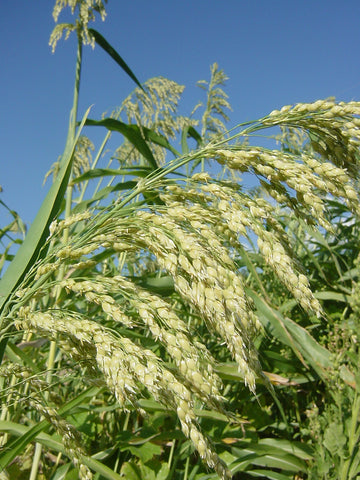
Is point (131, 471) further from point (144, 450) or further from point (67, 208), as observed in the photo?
point (67, 208)

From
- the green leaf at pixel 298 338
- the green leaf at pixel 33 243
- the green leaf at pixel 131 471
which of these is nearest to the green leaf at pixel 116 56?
the green leaf at pixel 33 243

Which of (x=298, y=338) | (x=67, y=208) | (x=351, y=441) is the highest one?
(x=67, y=208)

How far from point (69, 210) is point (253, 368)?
1484mm

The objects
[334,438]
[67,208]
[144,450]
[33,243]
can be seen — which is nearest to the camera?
[33,243]

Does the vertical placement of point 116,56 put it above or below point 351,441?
above

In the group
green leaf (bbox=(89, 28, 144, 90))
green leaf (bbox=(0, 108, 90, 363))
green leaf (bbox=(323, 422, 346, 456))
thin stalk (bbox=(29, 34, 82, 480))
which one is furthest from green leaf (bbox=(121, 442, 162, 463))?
green leaf (bbox=(89, 28, 144, 90))

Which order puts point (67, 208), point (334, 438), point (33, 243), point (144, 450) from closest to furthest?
point (33, 243), point (334, 438), point (144, 450), point (67, 208)

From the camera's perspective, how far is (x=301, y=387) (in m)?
2.87

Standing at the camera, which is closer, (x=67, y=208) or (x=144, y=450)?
(x=144, y=450)

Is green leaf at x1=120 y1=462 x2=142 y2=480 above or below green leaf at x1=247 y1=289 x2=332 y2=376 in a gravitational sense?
below

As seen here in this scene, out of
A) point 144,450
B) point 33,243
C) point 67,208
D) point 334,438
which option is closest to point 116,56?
point 67,208

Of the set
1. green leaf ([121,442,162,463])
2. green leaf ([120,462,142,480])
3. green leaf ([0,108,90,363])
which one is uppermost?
green leaf ([0,108,90,363])

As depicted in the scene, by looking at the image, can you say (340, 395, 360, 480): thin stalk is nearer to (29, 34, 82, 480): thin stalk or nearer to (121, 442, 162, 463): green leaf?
(121, 442, 162, 463): green leaf

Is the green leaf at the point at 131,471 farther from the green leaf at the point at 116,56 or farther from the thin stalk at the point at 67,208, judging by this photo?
the green leaf at the point at 116,56
